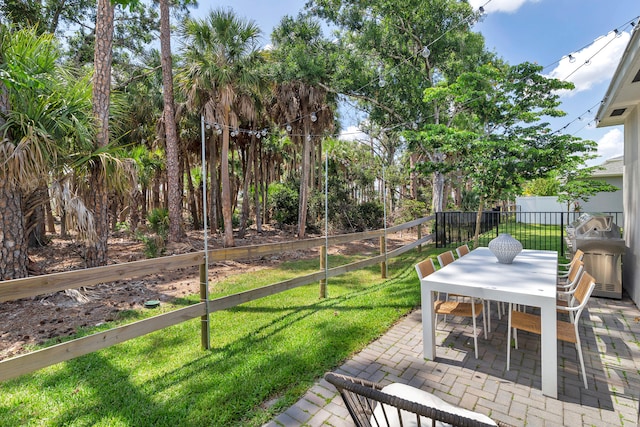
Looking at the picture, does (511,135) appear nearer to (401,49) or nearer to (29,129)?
(401,49)

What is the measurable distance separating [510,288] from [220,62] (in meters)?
9.50

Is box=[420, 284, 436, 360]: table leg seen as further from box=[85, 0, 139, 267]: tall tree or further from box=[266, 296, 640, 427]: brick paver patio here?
box=[85, 0, 139, 267]: tall tree

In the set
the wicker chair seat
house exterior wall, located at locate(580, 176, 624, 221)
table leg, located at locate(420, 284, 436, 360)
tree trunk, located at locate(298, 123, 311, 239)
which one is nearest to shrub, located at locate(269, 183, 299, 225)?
tree trunk, located at locate(298, 123, 311, 239)

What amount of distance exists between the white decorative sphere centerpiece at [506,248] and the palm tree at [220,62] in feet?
25.9

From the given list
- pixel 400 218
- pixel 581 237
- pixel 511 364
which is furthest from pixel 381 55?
pixel 511 364

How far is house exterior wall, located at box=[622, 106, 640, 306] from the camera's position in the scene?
452 cm

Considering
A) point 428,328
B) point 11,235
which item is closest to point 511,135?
point 428,328

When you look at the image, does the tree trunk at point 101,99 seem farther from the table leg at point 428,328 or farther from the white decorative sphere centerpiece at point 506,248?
the white decorative sphere centerpiece at point 506,248

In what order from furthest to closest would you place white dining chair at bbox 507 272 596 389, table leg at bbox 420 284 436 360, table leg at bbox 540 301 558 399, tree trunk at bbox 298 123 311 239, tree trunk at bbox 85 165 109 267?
tree trunk at bbox 298 123 311 239 → tree trunk at bbox 85 165 109 267 → table leg at bbox 420 284 436 360 → white dining chair at bbox 507 272 596 389 → table leg at bbox 540 301 558 399

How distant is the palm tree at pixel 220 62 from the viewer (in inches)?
363

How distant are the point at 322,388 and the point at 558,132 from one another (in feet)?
26.6

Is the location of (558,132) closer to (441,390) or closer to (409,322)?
(409,322)

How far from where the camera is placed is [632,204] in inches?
198

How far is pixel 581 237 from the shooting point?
16.8 ft
